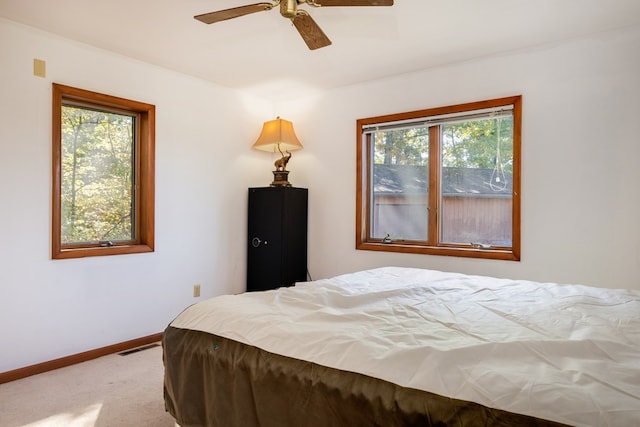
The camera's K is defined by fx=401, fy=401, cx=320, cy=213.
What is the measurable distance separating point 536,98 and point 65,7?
10.5 ft

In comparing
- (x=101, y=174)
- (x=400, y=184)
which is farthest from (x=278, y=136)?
(x=101, y=174)

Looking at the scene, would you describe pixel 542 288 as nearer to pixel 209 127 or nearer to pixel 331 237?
pixel 331 237

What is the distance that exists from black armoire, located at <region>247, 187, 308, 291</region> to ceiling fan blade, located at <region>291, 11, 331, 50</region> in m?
1.73

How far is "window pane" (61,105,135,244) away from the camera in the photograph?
299 cm

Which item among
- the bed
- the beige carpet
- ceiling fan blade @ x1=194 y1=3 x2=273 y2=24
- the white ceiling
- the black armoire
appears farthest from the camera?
the black armoire

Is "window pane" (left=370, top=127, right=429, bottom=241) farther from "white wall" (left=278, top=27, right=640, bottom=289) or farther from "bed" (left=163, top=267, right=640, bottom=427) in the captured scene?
"bed" (left=163, top=267, right=640, bottom=427)

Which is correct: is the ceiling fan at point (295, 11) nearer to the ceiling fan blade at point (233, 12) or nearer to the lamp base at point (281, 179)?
the ceiling fan blade at point (233, 12)

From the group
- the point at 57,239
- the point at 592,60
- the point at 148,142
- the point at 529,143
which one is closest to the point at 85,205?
the point at 57,239

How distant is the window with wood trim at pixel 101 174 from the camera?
2885 millimetres

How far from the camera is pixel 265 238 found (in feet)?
12.8

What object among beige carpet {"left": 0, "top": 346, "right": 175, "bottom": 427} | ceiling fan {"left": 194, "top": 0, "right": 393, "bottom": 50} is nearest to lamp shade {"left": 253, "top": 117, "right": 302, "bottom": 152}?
ceiling fan {"left": 194, "top": 0, "right": 393, "bottom": 50}

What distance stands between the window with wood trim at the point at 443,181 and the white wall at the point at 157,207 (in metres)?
Result: 1.31

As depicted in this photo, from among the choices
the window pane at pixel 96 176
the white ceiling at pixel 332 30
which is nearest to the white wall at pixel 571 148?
the white ceiling at pixel 332 30

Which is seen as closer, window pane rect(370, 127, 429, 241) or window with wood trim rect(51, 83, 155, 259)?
window with wood trim rect(51, 83, 155, 259)
